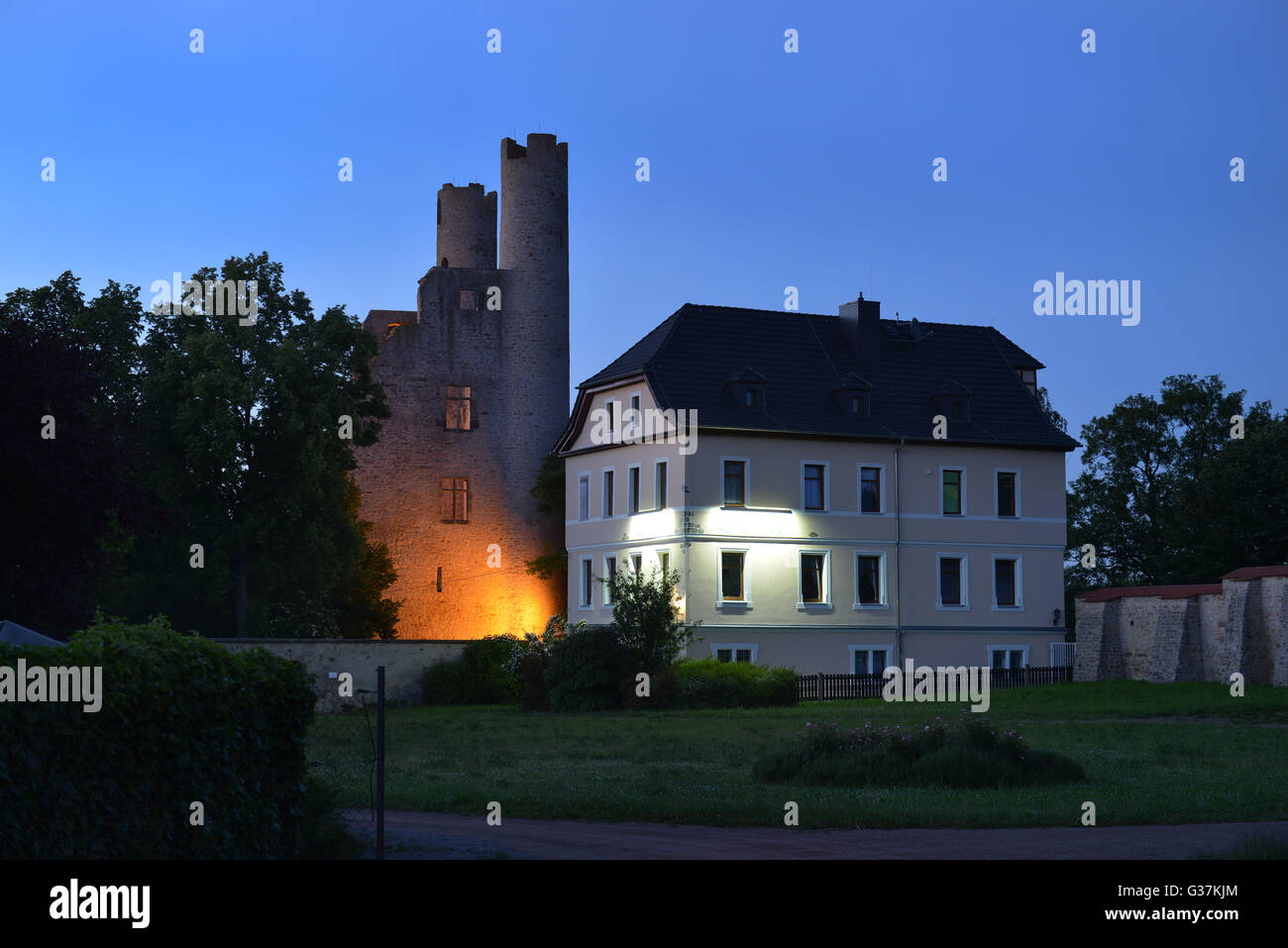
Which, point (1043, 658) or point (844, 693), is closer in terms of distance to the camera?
point (844, 693)

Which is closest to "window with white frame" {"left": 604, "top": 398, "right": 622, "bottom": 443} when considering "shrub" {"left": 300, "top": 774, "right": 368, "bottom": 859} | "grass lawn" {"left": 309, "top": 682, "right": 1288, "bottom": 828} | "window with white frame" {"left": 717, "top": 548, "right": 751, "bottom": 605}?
"window with white frame" {"left": 717, "top": 548, "right": 751, "bottom": 605}

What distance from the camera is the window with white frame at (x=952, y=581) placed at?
5425 cm

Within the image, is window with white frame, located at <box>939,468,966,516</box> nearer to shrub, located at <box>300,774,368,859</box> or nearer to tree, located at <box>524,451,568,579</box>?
tree, located at <box>524,451,568,579</box>

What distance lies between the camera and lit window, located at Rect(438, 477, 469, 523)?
212ft

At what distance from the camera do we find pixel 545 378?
65938mm

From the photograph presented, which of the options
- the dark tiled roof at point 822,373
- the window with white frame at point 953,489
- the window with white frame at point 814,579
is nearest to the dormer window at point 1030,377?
the dark tiled roof at point 822,373

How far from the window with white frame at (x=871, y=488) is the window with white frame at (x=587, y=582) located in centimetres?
924

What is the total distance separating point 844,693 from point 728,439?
9.06m

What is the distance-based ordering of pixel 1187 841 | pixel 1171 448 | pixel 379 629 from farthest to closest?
pixel 1171 448 → pixel 379 629 → pixel 1187 841

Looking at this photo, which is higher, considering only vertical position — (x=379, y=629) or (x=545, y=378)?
(x=545, y=378)

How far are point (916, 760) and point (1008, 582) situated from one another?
3625cm

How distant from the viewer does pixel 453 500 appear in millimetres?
64875
